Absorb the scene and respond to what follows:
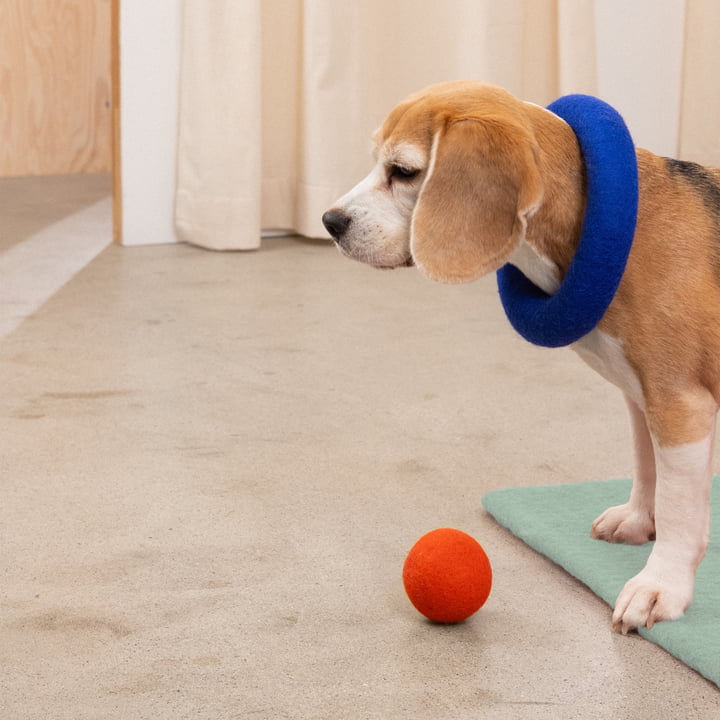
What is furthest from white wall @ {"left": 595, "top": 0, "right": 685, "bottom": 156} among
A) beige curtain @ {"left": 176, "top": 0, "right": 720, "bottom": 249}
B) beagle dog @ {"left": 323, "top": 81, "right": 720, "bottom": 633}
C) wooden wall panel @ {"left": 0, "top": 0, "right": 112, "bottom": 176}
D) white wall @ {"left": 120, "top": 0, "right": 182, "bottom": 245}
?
beagle dog @ {"left": 323, "top": 81, "right": 720, "bottom": 633}

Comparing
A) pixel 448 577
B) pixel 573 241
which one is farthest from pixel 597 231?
pixel 448 577

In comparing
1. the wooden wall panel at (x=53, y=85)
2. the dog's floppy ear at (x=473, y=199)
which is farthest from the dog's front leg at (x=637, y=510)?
the wooden wall panel at (x=53, y=85)

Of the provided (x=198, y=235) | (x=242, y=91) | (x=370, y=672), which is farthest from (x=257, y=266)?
(x=370, y=672)

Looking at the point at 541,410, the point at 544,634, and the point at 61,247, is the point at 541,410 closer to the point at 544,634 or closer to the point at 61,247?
the point at 544,634

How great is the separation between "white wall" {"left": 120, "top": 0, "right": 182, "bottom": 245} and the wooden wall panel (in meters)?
1.42

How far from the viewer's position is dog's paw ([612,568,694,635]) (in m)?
1.21

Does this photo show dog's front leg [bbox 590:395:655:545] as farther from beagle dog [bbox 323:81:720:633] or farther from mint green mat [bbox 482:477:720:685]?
beagle dog [bbox 323:81:720:633]

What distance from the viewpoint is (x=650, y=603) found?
122 centimetres

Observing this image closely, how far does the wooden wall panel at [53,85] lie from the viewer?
172 inches

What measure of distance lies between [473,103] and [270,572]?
592mm

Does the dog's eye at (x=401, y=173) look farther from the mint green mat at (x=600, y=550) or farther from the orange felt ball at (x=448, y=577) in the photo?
the mint green mat at (x=600, y=550)

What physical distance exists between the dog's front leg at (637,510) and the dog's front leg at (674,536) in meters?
0.17

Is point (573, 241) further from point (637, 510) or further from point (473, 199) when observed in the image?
point (637, 510)

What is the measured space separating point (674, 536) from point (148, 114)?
235cm
